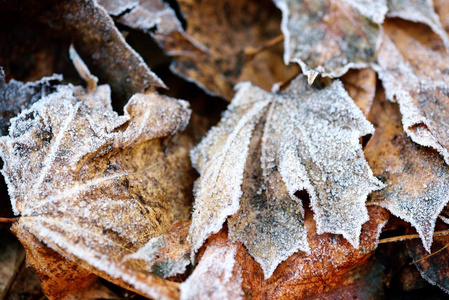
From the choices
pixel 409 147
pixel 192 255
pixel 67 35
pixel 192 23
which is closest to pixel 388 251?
pixel 409 147

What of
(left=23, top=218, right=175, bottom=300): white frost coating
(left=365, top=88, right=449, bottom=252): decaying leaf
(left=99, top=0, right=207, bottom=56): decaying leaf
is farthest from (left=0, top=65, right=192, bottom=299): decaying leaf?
(left=365, top=88, right=449, bottom=252): decaying leaf

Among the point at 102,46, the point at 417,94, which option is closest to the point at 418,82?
the point at 417,94

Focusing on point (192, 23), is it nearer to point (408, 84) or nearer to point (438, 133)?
point (408, 84)

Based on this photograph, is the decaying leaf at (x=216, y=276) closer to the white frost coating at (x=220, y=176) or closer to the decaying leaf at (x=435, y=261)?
→ the white frost coating at (x=220, y=176)

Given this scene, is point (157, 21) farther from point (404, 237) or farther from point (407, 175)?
point (404, 237)

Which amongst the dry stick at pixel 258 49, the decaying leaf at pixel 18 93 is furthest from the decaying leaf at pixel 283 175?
the decaying leaf at pixel 18 93

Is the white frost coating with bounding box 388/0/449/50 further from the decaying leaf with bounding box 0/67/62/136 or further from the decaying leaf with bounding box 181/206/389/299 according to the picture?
the decaying leaf with bounding box 0/67/62/136
